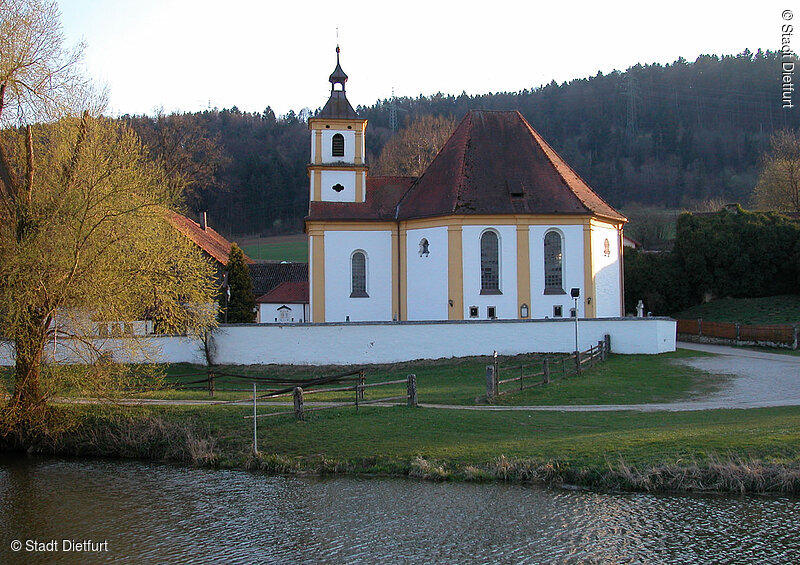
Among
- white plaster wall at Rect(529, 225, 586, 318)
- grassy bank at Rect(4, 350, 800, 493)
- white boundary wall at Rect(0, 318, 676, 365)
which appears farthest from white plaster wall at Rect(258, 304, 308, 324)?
grassy bank at Rect(4, 350, 800, 493)

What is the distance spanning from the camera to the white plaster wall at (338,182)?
36969 mm

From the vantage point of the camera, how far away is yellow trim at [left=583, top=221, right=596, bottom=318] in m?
32.4

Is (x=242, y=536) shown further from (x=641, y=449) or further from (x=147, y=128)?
(x=147, y=128)

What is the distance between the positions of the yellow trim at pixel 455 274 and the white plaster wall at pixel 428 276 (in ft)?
0.89

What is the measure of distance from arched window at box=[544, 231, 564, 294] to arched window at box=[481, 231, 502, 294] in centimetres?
211

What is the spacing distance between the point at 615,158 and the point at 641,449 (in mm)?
89997

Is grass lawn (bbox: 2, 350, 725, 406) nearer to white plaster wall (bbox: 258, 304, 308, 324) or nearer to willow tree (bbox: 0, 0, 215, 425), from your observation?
willow tree (bbox: 0, 0, 215, 425)

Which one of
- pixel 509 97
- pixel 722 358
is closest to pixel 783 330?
pixel 722 358

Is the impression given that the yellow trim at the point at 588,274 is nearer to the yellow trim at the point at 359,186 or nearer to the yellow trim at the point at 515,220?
the yellow trim at the point at 515,220

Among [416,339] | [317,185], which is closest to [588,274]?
[416,339]

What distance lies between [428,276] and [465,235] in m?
2.54

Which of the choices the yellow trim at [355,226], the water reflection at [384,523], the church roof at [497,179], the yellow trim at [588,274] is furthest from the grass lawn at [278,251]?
the water reflection at [384,523]

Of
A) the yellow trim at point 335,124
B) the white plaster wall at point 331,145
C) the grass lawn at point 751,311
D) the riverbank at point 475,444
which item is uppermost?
the yellow trim at point 335,124

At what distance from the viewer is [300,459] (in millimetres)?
15992
